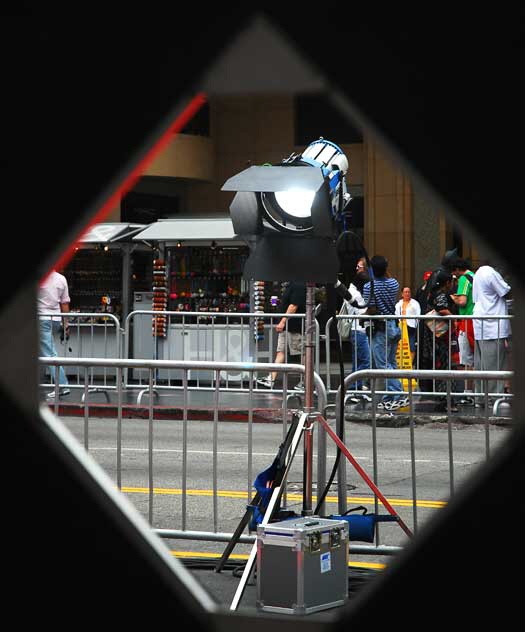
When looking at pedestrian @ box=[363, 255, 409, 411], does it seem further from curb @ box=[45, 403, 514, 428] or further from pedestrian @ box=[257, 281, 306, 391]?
pedestrian @ box=[257, 281, 306, 391]

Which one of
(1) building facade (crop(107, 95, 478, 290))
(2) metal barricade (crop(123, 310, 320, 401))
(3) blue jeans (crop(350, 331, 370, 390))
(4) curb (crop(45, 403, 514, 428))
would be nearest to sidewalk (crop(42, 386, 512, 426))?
(4) curb (crop(45, 403, 514, 428))

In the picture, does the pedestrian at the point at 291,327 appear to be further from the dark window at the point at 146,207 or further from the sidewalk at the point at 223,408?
the dark window at the point at 146,207

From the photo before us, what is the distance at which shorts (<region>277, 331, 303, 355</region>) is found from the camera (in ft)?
40.0

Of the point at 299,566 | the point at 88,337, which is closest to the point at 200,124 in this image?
the point at 88,337

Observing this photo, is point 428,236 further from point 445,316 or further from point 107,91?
point 107,91

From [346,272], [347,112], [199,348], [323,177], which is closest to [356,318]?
[199,348]

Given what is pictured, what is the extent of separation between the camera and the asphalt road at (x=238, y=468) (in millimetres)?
6203

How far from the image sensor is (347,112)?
42.1 inches

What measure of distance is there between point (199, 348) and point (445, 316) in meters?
3.47

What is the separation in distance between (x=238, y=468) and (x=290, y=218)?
4190 millimetres

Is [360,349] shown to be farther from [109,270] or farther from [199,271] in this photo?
[109,270]

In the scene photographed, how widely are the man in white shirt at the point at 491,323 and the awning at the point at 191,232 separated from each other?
5.26 meters

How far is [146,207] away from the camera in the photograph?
74.1 ft

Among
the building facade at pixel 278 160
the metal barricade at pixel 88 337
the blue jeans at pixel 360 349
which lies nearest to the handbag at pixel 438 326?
the blue jeans at pixel 360 349
